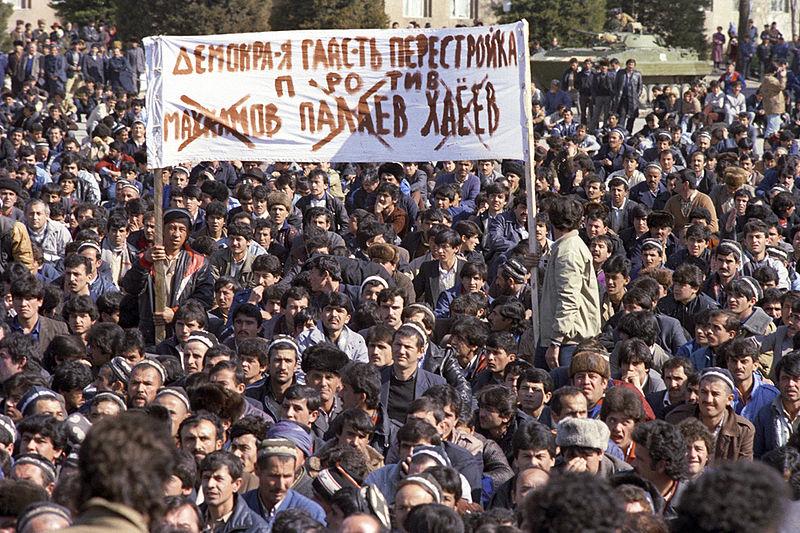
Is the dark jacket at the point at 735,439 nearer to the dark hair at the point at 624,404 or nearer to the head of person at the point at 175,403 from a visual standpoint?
the dark hair at the point at 624,404

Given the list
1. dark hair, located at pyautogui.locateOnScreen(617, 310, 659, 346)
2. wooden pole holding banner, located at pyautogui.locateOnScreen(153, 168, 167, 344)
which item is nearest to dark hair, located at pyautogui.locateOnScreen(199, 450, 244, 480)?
dark hair, located at pyautogui.locateOnScreen(617, 310, 659, 346)

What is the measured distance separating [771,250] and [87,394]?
6152 millimetres

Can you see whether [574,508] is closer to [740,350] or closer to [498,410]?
[498,410]

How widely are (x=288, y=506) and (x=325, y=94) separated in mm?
5160

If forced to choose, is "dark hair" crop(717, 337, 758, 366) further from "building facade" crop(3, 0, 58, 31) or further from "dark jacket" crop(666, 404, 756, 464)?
"building facade" crop(3, 0, 58, 31)

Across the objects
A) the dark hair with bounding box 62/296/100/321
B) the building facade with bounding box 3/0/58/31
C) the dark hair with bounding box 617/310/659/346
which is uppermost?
the building facade with bounding box 3/0/58/31

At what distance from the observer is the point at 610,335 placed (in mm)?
9961

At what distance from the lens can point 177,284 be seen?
11.4 meters

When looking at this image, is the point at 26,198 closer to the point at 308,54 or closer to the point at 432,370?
the point at 308,54

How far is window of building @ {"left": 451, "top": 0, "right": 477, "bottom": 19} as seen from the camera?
50.0m

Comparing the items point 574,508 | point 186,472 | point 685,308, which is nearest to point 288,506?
point 186,472

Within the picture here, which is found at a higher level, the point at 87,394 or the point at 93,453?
the point at 93,453

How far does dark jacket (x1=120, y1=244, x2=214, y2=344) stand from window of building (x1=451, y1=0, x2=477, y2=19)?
39.5 meters

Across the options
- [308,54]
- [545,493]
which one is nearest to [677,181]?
[308,54]
